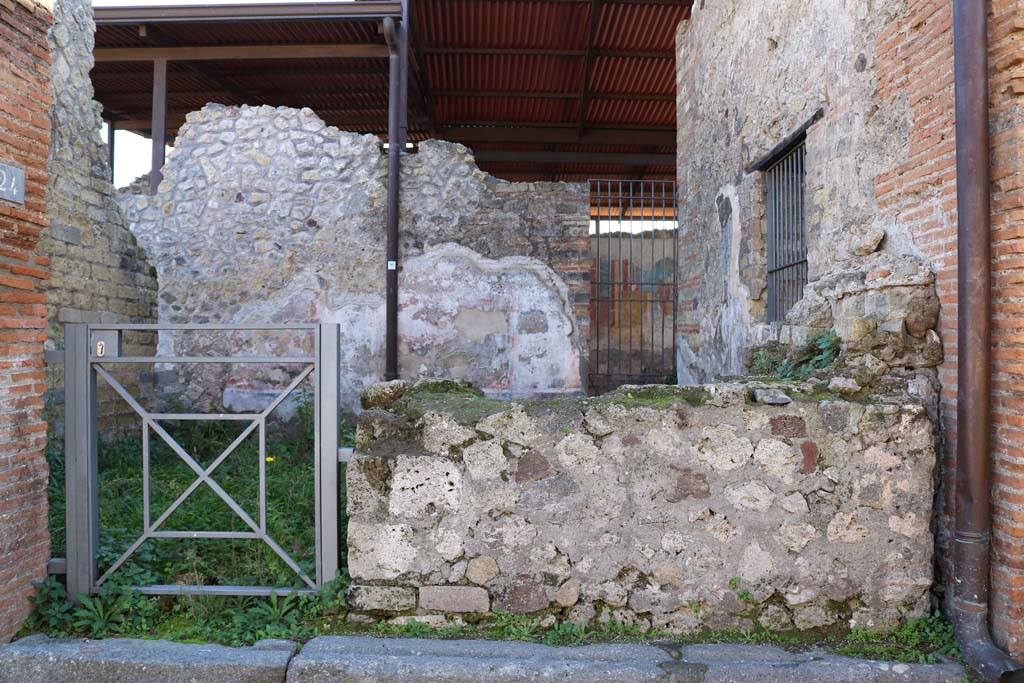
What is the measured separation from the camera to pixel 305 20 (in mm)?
7723

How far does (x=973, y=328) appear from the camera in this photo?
2984 mm

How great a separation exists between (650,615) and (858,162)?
274cm

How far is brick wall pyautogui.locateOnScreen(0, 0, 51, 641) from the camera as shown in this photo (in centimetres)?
316

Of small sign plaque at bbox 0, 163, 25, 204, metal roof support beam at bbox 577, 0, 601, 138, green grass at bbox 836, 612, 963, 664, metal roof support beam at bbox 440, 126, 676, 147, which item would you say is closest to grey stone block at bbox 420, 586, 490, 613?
green grass at bbox 836, 612, 963, 664

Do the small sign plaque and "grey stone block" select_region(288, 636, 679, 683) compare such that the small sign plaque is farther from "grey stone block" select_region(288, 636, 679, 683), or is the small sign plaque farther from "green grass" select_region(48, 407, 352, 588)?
"grey stone block" select_region(288, 636, 679, 683)

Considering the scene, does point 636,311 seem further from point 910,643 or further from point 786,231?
point 910,643

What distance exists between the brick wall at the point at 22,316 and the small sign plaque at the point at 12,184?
0.03 meters

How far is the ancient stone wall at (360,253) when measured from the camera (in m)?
7.74

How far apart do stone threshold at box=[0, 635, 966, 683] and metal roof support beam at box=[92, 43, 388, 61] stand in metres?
7.12

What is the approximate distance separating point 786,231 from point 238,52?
22.3 ft

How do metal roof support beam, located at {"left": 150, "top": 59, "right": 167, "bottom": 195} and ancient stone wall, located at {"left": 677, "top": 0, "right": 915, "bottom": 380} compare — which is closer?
ancient stone wall, located at {"left": 677, "top": 0, "right": 915, "bottom": 380}

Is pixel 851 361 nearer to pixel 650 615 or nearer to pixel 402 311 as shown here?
pixel 650 615

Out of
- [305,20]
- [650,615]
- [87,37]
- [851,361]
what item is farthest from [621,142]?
[650,615]

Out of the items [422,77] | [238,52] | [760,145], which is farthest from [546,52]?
[760,145]
